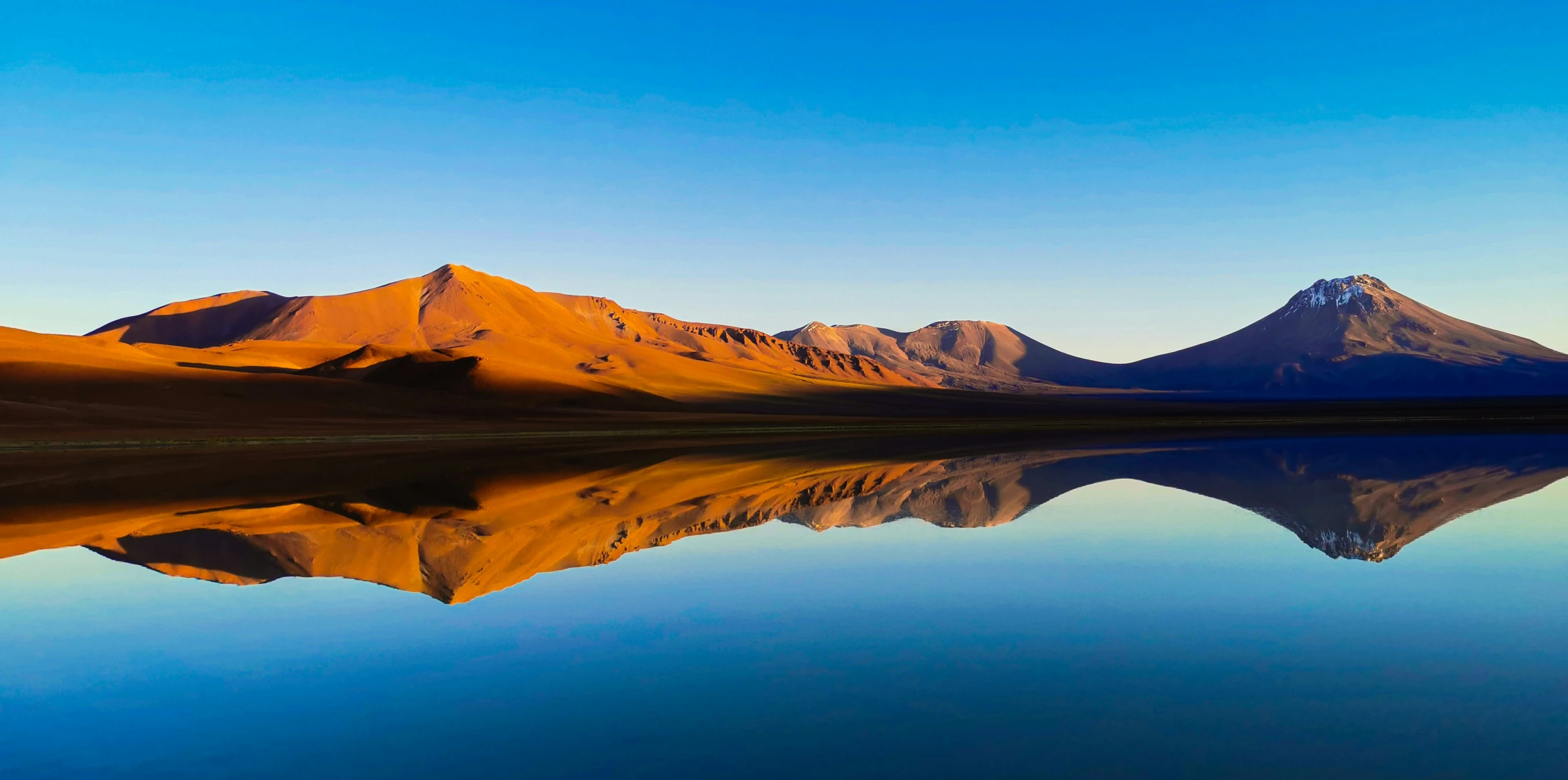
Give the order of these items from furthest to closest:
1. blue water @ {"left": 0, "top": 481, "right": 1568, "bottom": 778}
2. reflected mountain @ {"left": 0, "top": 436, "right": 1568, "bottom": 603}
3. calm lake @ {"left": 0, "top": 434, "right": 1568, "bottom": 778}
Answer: reflected mountain @ {"left": 0, "top": 436, "right": 1568, "bottom": 603}
calm lake @ {"left": 0, "top": 434, "right": 1568, "bottom": 778}
blue water @ {"left": 0, "top": 481, "right": 1568, "bottom": 778}

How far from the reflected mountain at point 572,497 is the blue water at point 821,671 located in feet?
6.10

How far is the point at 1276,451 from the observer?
46781 millimetres

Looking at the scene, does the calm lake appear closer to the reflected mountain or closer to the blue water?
the blue water

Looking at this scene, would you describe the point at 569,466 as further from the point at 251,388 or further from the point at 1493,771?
the point at 251,388

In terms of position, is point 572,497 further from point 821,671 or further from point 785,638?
point 821,671

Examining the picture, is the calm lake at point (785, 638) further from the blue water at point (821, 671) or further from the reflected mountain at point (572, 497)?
the reflected mountain at point (572, 497)

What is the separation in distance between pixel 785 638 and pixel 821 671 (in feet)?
4.96

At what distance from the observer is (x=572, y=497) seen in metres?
26.2

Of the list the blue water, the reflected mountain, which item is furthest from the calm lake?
the reflected mountain

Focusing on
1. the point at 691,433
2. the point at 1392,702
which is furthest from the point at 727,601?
the point at 691,433

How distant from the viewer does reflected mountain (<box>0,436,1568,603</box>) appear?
1717 cm

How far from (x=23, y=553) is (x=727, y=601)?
14.8 m

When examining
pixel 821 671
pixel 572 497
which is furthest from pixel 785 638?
pixel 572 497

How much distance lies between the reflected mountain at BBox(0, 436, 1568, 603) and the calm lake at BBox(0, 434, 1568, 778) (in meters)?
0.21
